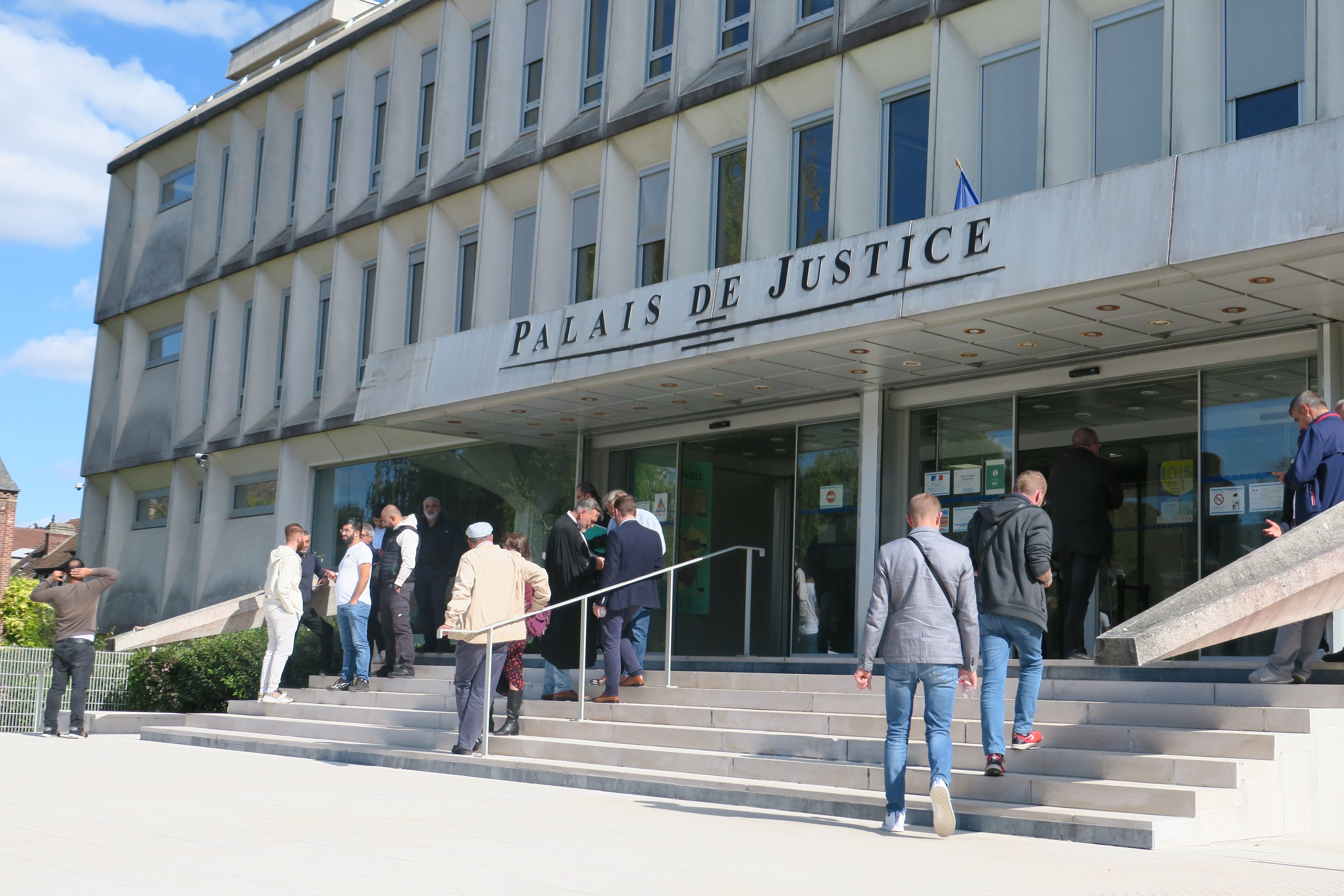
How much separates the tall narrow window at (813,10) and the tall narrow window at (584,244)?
145 inches

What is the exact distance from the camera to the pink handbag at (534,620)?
11977 mm

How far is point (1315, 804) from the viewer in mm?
7793

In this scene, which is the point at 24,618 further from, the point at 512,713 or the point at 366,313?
the point at 512,713

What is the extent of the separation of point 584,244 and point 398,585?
607 centimetres

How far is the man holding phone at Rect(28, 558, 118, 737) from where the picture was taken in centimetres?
1340

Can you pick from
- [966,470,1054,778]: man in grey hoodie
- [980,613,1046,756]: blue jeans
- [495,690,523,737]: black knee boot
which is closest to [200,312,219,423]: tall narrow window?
[495,690,523,737]: black knee boot

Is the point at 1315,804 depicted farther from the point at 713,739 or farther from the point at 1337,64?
the point at 1337,64

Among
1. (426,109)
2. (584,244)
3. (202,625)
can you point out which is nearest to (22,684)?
(202,625)

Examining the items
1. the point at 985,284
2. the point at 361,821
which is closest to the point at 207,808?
the point at 361,821

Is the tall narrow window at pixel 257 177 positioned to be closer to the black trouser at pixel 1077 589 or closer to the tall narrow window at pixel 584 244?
the tall narrow window at pixel 584 244

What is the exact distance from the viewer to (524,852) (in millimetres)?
6488

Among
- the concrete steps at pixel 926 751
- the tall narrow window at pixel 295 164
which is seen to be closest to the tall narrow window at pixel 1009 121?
the concrete steps at pixel 926 751

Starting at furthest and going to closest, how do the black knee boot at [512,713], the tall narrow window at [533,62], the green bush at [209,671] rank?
the tall narrow window at [533,62] < the green bush at [209,671] < the black knee boot at [512,713]

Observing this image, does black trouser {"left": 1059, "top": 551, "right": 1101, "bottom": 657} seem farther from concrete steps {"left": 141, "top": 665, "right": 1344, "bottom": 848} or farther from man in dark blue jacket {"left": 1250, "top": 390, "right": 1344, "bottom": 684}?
man in dark blue jacket {"left": 1250, "top": 390, "right": 1344, "bottom": 684}
